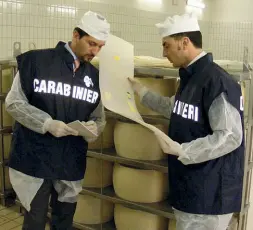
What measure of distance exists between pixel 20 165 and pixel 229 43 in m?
5.26

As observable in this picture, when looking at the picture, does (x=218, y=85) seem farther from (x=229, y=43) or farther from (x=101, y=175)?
(x=229, y=43)

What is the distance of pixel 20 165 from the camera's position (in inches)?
80.7

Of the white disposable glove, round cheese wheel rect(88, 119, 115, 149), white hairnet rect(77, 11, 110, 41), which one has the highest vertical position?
white hairnet rect(77, 11, 110, 41)

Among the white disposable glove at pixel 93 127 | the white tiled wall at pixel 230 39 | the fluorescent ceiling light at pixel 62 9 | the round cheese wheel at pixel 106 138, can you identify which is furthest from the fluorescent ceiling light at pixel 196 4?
the white disposable glove at pixel 93 127

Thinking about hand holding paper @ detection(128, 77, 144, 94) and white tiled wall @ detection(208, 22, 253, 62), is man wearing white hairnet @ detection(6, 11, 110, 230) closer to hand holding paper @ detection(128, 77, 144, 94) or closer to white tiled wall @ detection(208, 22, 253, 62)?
hand holding paper @ detection(128, 77, 144, 94)

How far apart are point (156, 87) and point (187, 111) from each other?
63cm

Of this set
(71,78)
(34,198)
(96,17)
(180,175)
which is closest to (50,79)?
(71,78)

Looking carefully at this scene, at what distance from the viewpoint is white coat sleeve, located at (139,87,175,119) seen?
2.14 meters

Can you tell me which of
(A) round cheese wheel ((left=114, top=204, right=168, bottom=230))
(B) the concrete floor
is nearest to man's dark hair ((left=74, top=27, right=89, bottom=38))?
(A) round cheese wheel ((left=114, top=204, right=168, bottom=230))

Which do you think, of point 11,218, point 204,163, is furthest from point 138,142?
point 11,218

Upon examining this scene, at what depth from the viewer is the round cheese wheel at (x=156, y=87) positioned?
2348 mm

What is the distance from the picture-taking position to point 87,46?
6.49 feet

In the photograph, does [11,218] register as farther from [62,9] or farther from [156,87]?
[62,9]

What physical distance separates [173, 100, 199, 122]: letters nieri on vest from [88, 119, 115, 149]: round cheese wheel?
885 millimetres
